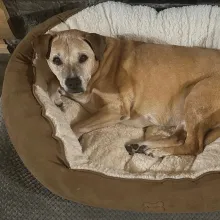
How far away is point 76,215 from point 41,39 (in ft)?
3.76

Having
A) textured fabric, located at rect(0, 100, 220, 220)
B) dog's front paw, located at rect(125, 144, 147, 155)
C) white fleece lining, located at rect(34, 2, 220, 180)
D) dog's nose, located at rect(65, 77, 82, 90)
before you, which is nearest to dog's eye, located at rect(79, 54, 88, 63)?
dog's nose, located at rect(65, 77, 82, 90)

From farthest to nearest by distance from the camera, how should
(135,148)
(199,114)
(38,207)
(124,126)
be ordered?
(124,126)
(135,148)
(199,114)
(38,207)

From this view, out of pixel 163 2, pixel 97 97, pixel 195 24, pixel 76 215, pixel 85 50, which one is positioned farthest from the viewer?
pixel 163 2

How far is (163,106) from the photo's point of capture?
2.82 metres

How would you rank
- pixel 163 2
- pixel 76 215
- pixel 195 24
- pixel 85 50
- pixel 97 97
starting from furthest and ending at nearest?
pixel 163 2, pixel 195 24, pixel 97 97, pixel 85 50, pixel 76 215

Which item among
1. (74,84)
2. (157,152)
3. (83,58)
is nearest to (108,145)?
(157,152)

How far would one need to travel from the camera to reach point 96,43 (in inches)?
104

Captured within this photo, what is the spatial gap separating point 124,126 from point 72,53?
0.67m

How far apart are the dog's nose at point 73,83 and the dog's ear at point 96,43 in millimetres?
213

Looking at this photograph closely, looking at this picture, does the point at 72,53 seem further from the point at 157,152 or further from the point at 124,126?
the point at 157,152

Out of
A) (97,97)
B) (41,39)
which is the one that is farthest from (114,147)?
(41,39)

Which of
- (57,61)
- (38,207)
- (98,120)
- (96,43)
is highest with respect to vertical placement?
(96,43)

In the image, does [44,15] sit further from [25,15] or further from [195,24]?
[195,24]

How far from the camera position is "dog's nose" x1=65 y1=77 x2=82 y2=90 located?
2.63 metres
